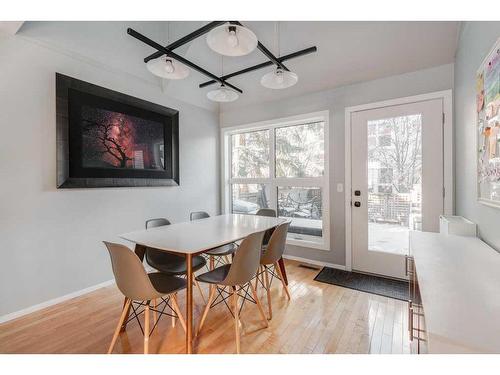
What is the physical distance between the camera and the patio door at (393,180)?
8.27 feet

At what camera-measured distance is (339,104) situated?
308cm

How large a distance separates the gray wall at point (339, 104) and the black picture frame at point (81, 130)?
179 cm

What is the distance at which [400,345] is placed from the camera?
1.63 meters

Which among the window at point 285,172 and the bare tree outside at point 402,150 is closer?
the bare tree outside at point 402,150

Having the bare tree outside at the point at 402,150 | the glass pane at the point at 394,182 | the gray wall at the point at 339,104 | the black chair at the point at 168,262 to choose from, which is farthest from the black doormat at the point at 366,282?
the black chair at the point at 168,262

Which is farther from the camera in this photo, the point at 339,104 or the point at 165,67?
the point at 339,104

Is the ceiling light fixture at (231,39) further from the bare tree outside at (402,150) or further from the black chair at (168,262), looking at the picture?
the bare tree outside at (402,150)

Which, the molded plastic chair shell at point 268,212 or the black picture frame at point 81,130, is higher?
the black picture frame at point 81,130

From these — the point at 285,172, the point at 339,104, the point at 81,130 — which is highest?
Result: the point at 339,104

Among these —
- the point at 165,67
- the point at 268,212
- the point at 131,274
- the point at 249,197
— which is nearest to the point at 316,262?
the point at 268,212

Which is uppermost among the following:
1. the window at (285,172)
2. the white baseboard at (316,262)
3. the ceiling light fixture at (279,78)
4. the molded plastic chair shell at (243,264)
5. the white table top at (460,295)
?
the ceiling light fixture at (279,78)

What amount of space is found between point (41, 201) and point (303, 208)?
3.11m

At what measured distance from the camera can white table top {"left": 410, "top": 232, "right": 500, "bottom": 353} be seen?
642 mm

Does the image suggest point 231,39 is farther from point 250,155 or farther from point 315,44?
point 250,155
